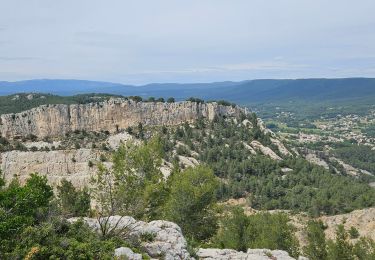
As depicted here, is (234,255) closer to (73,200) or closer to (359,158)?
(73,200)

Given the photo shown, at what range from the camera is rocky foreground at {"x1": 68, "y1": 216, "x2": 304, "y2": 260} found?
24.8m

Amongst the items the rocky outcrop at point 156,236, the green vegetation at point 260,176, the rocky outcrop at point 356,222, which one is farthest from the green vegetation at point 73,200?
the green vegetation at point 260,176

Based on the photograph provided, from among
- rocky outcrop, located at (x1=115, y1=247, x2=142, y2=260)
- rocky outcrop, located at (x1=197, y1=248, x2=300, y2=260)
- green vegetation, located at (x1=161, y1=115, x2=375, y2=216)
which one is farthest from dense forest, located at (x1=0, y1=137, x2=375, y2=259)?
green vegetation, located at (x1=161, y1=115, x2=375, y2=216)

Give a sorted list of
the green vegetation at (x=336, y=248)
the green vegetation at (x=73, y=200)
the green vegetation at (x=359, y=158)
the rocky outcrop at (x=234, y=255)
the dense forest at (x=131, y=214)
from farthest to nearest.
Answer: the green vegetation at (x=359, y=158) < the green vegetation at (x=73, y=200) < the green vegetation at (x=336, y=248) < the rocky outcrop at (x=234, y=255) < the dense forest at (x=131, y=214)

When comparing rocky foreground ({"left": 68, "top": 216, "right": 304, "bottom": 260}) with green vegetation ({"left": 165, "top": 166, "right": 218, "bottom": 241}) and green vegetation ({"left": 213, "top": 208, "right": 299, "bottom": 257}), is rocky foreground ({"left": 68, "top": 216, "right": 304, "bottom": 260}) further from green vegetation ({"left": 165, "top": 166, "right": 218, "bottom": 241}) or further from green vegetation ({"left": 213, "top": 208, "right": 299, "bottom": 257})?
green vegetation ({"left": 213, "top": 208, "right": 299, "bottom": 257})

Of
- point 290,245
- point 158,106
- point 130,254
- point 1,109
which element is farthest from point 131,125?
point 130,254

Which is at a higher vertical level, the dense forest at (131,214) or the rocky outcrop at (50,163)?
the dense forest at (131,214)

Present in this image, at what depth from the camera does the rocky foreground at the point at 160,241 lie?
2477 cm

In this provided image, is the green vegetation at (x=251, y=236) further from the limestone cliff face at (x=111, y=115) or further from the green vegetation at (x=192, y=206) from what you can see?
the limestone cliff face at (x=111, y=115)

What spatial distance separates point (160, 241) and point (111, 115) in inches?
3684

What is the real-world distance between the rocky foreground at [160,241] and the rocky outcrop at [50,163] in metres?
48.1

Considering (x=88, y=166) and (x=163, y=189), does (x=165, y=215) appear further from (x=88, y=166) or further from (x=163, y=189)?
(x=88, y=166)

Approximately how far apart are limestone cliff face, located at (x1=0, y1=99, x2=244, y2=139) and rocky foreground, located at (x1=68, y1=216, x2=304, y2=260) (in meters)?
87.3

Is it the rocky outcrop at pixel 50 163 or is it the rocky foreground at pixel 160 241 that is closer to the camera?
the rocky foreground at pixel 160 241
